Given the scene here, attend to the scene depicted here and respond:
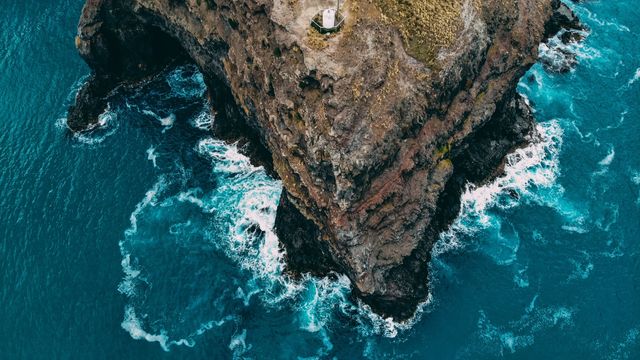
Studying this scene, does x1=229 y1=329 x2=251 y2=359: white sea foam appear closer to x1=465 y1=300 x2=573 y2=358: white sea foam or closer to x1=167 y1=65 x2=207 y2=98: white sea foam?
x1=465 y1=300 x2=573 y2=358: white sea foam

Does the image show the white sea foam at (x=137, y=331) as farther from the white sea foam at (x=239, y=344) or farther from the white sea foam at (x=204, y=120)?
the white sea foam at (x=204, y=120)

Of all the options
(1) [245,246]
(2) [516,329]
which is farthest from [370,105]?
(2) [516,329]

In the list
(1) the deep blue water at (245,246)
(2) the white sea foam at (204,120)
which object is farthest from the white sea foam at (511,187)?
(2) the white sea foam at (204,120)

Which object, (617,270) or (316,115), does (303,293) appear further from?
(617,270)

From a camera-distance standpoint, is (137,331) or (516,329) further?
(137,331)

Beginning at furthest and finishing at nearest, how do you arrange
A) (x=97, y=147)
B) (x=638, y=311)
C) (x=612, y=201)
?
(x=97, y=147), (x=612, y=201), (x=638, y=311)

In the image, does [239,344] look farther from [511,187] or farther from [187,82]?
[187,82]

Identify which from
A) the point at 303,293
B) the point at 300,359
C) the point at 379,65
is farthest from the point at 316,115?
the point at 300,359
